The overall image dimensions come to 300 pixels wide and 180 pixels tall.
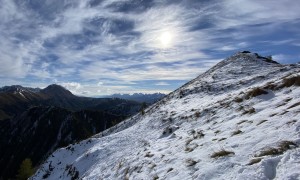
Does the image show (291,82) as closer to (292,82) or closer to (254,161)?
(292,82)

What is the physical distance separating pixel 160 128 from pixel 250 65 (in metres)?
25.3

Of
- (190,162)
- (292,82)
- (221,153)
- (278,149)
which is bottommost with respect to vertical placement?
(190,162)

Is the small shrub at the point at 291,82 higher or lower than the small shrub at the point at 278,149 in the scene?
higher

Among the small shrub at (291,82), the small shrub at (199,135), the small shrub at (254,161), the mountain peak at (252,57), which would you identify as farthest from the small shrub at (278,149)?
the mountain peak at (252,57)

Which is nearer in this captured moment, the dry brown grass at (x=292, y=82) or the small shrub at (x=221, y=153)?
the small shrub at (x=221, y=153)

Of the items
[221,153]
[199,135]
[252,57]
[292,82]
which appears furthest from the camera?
[252,57]

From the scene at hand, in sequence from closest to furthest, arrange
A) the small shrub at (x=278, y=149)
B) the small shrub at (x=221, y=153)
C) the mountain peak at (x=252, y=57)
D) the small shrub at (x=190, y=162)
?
1. the small shrub at (x=278, y=149)
2. the small shrub at (x=221, y=153)
3. the small shrub at (x=190, y=162)
4. the mountain peak at (x=252, y=57)

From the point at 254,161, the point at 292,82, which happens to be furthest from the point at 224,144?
the point at 292,82

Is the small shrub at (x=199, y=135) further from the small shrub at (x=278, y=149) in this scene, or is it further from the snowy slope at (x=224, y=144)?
the small shrub at (x=278, y=149)

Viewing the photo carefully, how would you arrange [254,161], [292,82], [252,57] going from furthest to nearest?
[252,57] < [292,82] < [254,161]

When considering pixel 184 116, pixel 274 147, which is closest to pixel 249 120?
pixel 274 147

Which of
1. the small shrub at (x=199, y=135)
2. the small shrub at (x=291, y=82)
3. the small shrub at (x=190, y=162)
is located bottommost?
the small shrub at (x=190, y=162)

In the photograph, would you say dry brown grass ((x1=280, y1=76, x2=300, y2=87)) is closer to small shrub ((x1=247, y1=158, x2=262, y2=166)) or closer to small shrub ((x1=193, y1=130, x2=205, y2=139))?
small shrub ((x1=193, y1=130, x2=205, y2=139))

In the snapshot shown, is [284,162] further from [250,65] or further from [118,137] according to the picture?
[250,65]
